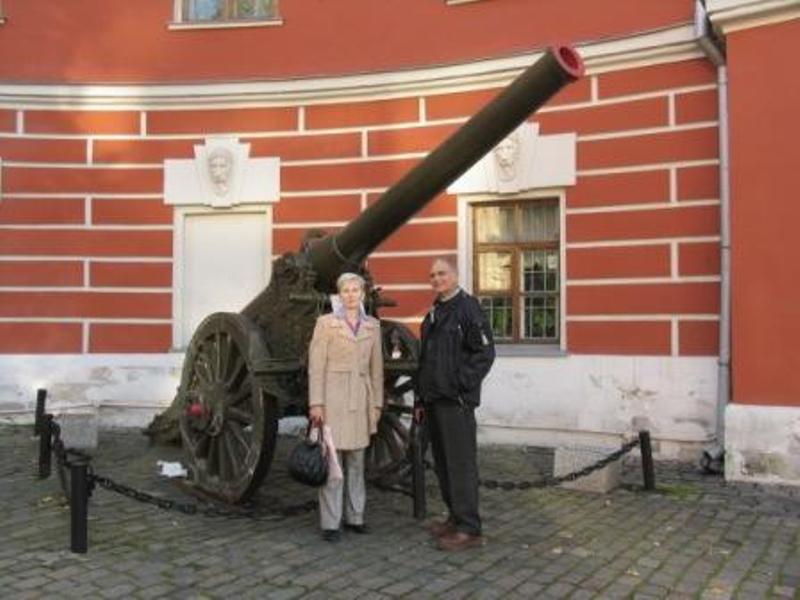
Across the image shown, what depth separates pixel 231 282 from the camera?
11.1m

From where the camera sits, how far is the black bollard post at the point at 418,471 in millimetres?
6180

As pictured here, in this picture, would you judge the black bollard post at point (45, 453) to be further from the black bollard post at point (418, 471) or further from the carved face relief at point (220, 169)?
the carved face relief at point (220, 169)

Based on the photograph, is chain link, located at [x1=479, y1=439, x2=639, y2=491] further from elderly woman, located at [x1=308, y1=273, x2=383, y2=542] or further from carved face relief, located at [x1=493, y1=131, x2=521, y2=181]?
carved face relief, located at [x1=493, y1=131, x2=521, y2=181]

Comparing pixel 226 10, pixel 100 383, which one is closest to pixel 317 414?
pixel 100 383

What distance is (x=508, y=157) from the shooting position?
9.73 m

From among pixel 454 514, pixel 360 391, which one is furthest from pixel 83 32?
pixel 454 514

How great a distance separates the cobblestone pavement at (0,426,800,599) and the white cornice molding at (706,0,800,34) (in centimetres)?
372

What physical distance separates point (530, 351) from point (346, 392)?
435 centimetres

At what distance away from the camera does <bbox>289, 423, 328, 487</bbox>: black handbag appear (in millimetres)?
5422

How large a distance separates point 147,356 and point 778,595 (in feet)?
26.0

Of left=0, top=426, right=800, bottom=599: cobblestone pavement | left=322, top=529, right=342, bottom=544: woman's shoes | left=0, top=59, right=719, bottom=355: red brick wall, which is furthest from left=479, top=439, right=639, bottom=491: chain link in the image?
left=0, top=59, right=719, bottom=355: red brick wall

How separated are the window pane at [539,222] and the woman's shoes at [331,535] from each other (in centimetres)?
497

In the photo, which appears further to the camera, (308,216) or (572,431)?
(308,216)

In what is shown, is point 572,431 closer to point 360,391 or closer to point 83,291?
point 360,391
